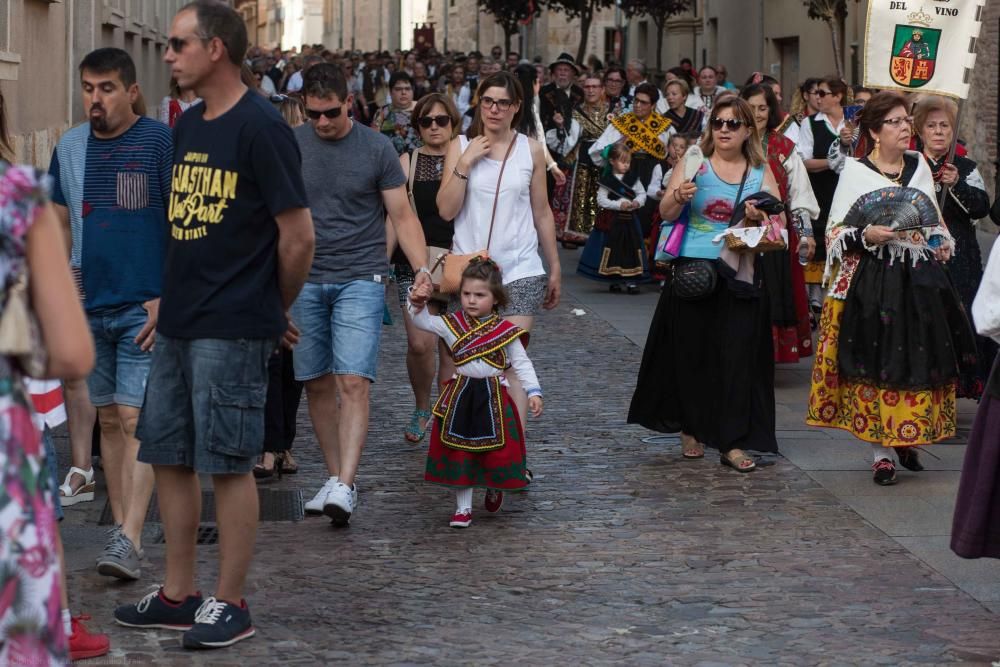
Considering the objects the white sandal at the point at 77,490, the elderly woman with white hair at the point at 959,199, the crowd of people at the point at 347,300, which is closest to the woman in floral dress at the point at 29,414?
the crowd of people at the point at 347,300

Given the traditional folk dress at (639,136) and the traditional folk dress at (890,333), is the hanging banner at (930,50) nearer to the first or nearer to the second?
the traditional folk dress at (890,333)

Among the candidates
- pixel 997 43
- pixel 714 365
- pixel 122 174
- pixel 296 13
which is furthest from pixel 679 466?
pixel 296 13

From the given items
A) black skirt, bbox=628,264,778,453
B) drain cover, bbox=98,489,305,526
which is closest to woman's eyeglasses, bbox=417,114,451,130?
black skirt, bbox=628,264,778,453

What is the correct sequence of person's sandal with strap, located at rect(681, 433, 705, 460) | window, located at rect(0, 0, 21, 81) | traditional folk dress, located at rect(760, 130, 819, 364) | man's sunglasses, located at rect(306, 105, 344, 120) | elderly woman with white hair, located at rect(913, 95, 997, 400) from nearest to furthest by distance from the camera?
man's sunglasses, located at rect(306, 105, 344, 120)
person's sandal with strap, located at rect(681, 433, 705, 460)
elderly woman with white hair, located at rect(913, 95, 997, 400)
window, located at rect(0, 0, 21, 81)
traditional folk dress, located at rect(760, 130, 819, 364)

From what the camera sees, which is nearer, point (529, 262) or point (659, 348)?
point (529, 262)

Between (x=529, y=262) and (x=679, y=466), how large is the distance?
1337 mm

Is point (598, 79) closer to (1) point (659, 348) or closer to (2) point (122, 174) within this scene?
(1) point (659, 348)

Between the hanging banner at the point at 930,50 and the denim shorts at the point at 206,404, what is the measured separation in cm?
524

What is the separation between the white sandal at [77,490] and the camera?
7852 mm

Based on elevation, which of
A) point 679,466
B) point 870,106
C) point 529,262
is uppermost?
point 870,106

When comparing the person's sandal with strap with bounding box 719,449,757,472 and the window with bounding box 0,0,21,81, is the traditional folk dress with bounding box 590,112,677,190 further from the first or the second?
the person's sandal with strap with bounding box 719,449,757,472

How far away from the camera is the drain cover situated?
7645 mm

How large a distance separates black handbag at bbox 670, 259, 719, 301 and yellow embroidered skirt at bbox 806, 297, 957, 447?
0.57 m

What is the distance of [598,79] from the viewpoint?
18.9m
